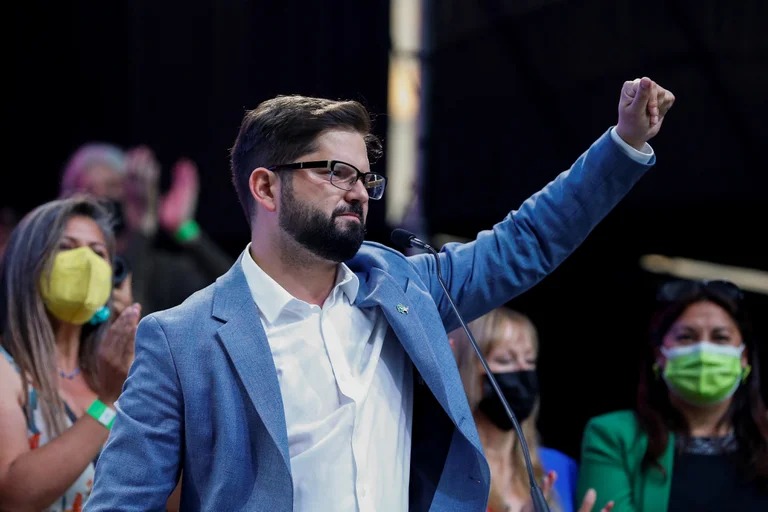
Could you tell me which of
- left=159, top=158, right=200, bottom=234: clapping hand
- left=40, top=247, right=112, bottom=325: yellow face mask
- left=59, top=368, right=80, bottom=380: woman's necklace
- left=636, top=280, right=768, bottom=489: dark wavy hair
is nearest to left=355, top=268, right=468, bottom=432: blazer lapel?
left=40, top=247, right=112, bottom=325: yellow face mask

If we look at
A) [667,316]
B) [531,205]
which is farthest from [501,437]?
[531,205]

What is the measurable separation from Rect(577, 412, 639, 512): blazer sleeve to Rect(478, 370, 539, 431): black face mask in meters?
0.22

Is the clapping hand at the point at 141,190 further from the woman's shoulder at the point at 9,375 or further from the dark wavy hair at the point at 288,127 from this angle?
the dark wavy hair at the point at 288,127

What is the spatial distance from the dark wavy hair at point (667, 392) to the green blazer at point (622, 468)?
0.04 meters

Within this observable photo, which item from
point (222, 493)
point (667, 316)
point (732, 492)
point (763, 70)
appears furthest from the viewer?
point (763, 70)

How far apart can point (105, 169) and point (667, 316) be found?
2.36 meters

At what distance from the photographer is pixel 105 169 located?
4.44 m

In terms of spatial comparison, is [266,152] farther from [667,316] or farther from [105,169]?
[105,169]

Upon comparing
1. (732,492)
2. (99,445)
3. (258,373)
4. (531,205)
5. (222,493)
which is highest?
(531,205)

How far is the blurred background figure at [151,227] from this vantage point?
418cm

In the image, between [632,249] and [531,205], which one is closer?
[531,205]

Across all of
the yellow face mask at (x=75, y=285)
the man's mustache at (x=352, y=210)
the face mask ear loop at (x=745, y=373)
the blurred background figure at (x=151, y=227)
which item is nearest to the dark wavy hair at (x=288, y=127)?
the man's mustache at (x=352, y=210)

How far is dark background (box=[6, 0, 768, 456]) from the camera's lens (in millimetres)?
4363

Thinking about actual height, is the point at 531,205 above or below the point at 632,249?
above
